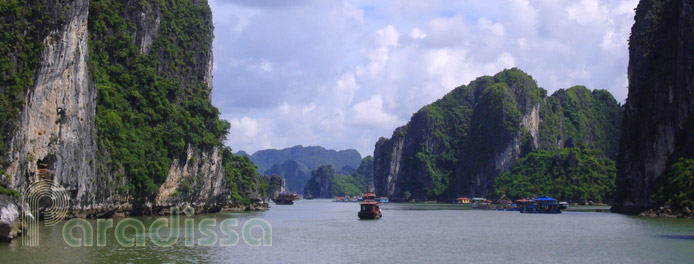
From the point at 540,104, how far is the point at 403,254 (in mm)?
141044

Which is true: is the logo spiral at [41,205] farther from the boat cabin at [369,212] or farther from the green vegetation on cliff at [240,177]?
the green vegetation on cliff at [240,177]

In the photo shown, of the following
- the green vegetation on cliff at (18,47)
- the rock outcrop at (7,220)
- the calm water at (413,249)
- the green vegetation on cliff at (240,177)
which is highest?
the green vegetation on cliff at (18,47)

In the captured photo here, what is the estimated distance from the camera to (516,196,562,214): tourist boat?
269 ft

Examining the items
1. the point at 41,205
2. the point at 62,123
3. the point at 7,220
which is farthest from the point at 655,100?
the point at 7,220

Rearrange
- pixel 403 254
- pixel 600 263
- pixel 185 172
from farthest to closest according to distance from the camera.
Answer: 1. pixel 185 172
2. pixel 403 254
3. pixel 600 263

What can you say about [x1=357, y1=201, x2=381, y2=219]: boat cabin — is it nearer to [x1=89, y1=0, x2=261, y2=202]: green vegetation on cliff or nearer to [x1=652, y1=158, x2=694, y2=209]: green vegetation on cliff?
[x1=89, y1=0, x2=261, y2=202]: green vegetation on cliff

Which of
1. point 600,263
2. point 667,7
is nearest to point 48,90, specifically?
point 600,263

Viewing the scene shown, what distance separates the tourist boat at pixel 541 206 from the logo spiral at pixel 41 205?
57498 millimetres

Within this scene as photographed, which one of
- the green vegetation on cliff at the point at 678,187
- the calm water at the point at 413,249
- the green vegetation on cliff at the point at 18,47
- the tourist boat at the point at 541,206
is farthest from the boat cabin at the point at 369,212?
the green vegetation on cliff at the point at 18,47

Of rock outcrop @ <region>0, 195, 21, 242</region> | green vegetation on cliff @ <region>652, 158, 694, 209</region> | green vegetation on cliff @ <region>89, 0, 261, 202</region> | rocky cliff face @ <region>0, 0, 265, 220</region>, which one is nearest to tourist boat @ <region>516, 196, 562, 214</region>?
green vegetation on cliff @ <region>652, 158, 694, 209</region>

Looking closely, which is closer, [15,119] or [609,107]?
[15,119]

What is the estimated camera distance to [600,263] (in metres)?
28.8

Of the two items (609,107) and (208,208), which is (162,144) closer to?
(208,208)

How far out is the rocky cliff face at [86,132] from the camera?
135ft
